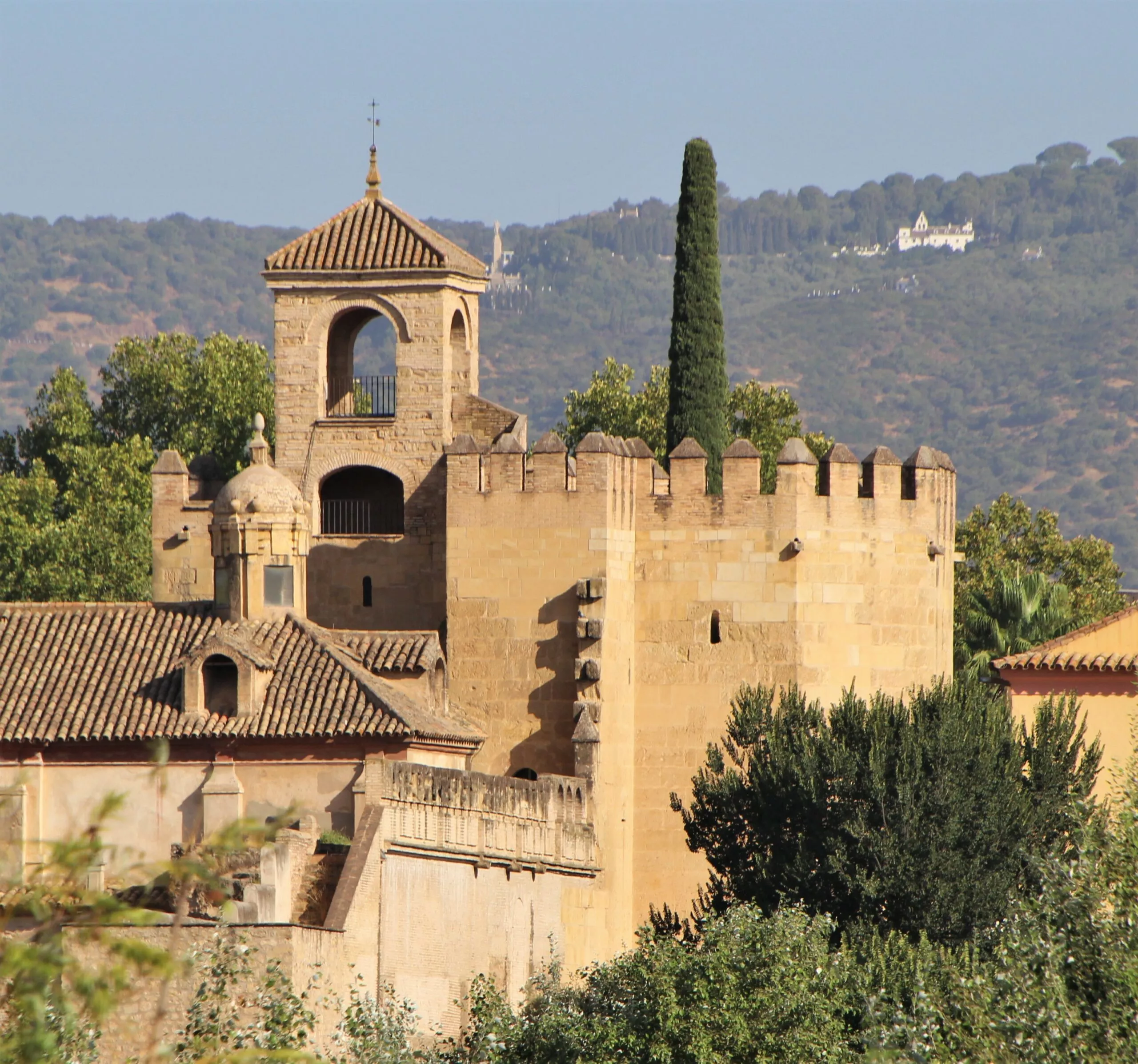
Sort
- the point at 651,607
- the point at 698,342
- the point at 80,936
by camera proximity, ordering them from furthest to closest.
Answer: the point at 698,342, the point at 651,607, the point at 80,936

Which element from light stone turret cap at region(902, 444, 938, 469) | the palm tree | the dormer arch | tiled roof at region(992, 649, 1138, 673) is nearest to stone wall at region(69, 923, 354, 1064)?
the dormer arch

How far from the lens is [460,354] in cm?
4625

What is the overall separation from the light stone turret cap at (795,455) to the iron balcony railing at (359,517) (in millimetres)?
6722

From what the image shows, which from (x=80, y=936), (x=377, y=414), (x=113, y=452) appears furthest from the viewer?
(x=113, y=452)

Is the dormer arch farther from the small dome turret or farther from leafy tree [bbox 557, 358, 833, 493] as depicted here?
leafy tree [bbox 557, 358, 833, 493]

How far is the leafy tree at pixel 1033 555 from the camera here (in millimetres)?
69688

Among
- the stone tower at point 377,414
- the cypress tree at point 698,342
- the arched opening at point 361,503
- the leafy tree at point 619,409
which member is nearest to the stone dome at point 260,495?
the stone tower at point 377,414

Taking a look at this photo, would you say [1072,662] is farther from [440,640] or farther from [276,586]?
[276,586]

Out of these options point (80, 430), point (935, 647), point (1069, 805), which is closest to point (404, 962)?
point (1069, 805)

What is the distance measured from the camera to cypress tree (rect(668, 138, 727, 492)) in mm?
51031

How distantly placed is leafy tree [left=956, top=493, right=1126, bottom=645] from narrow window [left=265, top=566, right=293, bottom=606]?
103 ft

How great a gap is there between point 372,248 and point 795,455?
8.24 m

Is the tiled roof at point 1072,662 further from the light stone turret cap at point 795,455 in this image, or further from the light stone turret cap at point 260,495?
the light stone turret cap at point 260,495

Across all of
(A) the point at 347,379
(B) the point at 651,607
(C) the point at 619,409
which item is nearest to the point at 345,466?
(A) the point at 347,379
